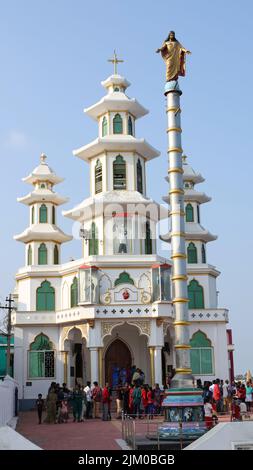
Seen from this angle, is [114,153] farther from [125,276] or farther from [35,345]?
[35,345]

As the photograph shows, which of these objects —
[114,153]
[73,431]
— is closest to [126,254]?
[114,153]

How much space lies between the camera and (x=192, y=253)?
111 ft

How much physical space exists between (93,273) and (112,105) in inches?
352

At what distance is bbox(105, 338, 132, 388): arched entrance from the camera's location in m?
29.1

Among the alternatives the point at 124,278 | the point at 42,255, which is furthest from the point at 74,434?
the point at 42,255

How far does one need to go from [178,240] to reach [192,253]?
1719cm

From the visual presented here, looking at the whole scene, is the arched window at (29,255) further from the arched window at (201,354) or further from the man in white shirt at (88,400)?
the man in white shirt at (88,400)

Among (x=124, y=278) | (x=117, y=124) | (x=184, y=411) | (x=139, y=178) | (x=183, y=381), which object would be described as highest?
(x=117, y=124)

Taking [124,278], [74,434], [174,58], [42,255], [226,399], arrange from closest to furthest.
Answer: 1. [74,434]
2. [174,58]
3. [226,399]
4. [124,278]
5. [42,255]

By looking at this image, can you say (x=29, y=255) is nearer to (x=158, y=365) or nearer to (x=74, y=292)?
(x=74, y=292)

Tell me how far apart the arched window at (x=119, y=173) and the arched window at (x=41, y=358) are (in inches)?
319

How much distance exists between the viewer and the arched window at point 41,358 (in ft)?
97.0

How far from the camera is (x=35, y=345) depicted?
30.0 meters

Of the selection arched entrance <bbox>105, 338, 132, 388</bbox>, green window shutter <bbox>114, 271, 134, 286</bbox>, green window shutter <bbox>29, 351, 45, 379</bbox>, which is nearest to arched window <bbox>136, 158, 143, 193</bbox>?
green window shutter <bbox>114, 271, 134, 286</bbox>
